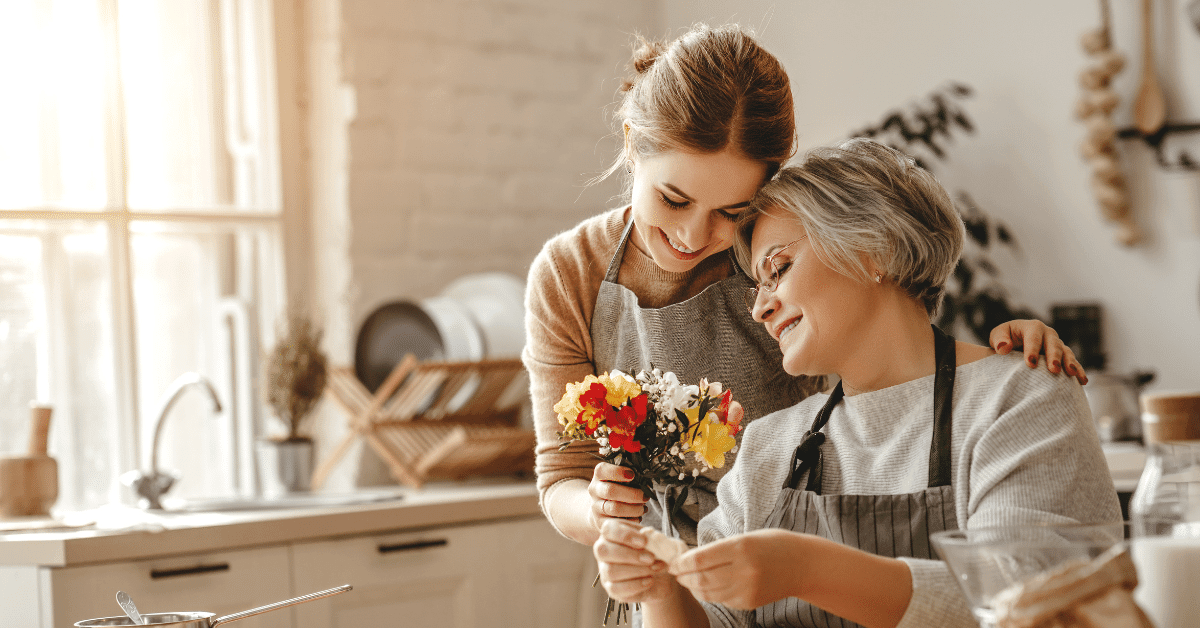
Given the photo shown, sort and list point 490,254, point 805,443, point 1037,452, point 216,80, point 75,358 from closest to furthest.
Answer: point 1037,452
point 805,443
point 75,358
point 216,80
point 490,254

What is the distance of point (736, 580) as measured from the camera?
3.77 ft

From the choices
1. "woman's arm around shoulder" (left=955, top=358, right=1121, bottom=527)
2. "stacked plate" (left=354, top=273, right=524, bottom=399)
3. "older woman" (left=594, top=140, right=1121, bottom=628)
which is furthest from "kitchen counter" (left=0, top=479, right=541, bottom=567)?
"woman's arm around shoulder" (left=955, top=358, right=1121, bottom=527)

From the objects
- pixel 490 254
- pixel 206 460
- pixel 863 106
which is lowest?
pixel 206 460

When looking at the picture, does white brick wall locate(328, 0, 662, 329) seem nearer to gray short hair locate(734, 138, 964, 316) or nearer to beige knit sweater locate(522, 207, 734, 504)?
beige knit sweater locate(522, 207, 734, 504)

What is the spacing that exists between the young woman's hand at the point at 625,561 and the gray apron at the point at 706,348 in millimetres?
522

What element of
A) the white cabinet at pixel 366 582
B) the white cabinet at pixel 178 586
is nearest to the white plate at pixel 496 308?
the white cabinet at pixel 366 582

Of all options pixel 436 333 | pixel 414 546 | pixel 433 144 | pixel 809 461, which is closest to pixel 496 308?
pixel 436 333

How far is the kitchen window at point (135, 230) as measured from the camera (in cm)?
299

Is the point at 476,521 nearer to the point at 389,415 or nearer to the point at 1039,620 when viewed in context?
the point at 389,415

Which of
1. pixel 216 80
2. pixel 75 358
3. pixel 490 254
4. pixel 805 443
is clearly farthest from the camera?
pixel 490 254

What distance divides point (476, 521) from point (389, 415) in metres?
0.43

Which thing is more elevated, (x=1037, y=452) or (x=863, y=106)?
(x=863, y=106)

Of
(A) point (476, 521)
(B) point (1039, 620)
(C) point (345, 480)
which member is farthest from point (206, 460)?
(B) point (1039, 620)

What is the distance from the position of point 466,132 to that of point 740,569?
8.46 ft
